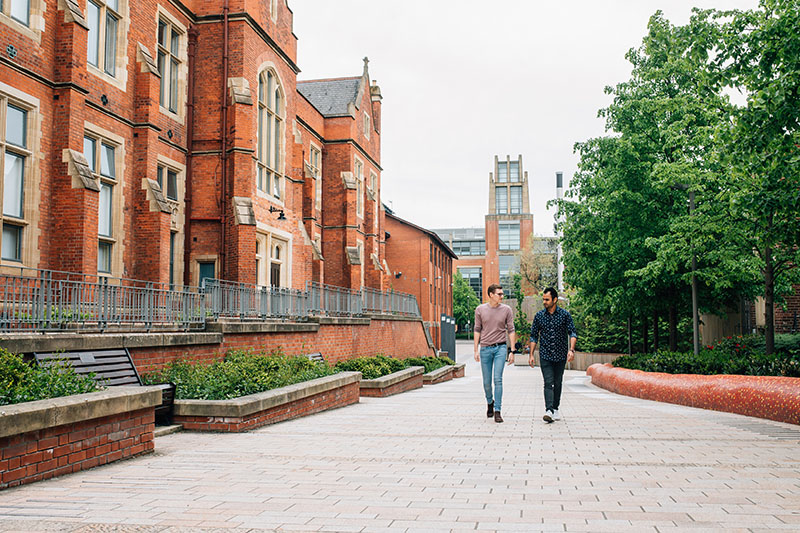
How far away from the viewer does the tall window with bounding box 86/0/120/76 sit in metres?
16.2

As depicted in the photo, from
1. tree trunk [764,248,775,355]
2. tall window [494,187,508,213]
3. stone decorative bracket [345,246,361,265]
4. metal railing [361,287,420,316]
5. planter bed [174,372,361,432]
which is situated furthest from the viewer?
tall window [494,187,508,213]

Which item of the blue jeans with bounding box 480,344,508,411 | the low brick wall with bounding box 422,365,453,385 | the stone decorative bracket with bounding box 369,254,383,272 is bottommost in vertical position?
the low brick wall with bounding box 422,365,453,385

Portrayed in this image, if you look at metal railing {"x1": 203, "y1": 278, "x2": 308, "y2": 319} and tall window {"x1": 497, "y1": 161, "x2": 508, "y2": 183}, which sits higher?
tall window {"x1": 497, "y1": 161, "x2": 508, "y2": 183}

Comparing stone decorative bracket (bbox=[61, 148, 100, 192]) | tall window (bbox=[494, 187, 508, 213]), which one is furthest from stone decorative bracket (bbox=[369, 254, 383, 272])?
tall window (bbox=[494, 187, 508, 213])

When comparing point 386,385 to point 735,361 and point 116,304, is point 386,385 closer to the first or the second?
point 116,304

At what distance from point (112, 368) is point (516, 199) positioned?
373 ft

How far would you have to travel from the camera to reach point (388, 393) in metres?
16.9

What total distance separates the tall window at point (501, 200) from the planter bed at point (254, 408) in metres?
110

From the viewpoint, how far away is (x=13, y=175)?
1362cm

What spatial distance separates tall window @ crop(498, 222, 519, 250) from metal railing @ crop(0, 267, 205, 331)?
4119 inches

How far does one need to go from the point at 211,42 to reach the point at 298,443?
16.4 metres

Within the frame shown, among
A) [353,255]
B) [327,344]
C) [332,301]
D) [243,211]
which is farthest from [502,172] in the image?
[243,211]

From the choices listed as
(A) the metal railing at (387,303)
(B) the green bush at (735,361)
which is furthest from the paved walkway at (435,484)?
(A) the metal railing at (387,303)

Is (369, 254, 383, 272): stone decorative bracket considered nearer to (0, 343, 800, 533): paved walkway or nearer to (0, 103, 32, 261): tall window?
(0, 103, 32, 261): tall window
